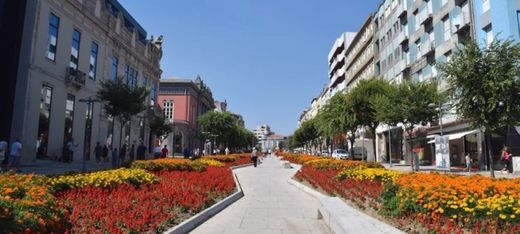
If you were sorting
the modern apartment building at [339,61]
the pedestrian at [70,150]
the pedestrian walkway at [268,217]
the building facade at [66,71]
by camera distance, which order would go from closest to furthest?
1. the pedestrian walkway at [268,217]
2. the building facade at [66,71]
3. the pedestrian at [70,150]
4. the modern apartment building at [339,61]

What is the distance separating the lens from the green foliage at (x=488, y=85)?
55.3 ft

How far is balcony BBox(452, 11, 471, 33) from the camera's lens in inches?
1282

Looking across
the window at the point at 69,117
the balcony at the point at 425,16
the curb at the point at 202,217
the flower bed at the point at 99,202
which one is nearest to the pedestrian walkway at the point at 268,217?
the curb at the point at 202,217

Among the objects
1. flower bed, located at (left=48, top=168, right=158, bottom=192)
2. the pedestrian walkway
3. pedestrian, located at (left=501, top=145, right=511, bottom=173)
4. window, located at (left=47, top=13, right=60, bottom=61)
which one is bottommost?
the pedestrian walkway

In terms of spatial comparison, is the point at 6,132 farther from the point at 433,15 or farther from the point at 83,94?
the point at 433,15

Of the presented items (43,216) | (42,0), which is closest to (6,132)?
(42,0)

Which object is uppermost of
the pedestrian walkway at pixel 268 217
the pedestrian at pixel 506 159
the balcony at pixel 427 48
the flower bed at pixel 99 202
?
the balcony at pixel 427 48

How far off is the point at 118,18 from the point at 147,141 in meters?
16.1

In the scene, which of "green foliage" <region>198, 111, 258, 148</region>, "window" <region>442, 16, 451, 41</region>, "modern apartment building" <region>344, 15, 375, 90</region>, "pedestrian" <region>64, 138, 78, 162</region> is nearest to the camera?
"pedestrian" <region>64, 138, 78, 162</region>

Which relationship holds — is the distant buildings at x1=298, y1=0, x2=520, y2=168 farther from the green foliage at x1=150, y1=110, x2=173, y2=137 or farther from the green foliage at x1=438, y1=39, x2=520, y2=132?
the green foliage at x1=150, y1=110, x2=173, y2=137

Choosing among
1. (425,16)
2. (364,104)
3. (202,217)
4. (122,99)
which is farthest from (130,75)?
(202,217)

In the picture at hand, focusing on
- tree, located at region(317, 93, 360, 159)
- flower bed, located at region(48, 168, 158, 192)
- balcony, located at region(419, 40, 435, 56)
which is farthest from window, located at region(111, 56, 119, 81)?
flower bed, located at region(48, 168, 158, 192)

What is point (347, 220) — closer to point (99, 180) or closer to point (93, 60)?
point (99, 180)

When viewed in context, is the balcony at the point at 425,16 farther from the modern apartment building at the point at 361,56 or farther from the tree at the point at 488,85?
the tree at the point at 488,85
